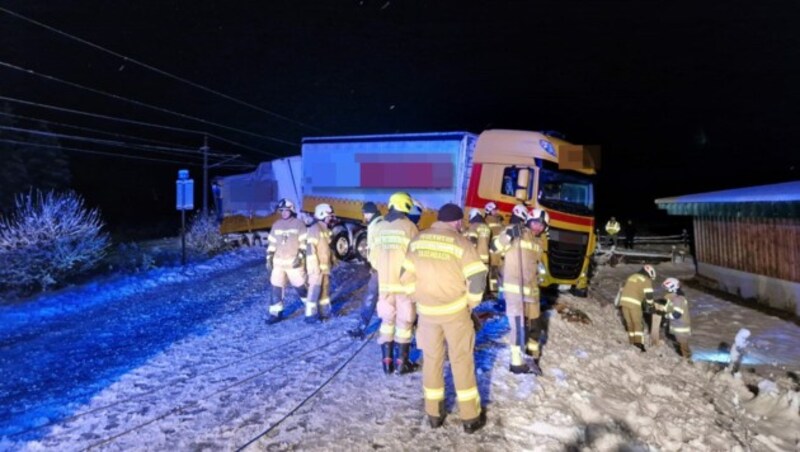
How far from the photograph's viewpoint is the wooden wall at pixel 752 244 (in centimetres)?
1410

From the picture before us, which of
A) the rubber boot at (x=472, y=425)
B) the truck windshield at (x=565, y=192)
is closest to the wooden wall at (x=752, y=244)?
the truck windshield at (x=565, y=192)

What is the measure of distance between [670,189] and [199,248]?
51116 millimetres

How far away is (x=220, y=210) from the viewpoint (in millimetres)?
22109

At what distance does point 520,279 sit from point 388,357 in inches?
68.5

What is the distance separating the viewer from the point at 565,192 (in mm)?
11852

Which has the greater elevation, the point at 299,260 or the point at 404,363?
the point at 299,260

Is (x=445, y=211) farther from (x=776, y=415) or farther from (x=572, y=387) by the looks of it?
(x=776, y=415)

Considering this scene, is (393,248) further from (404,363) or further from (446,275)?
(446,275)

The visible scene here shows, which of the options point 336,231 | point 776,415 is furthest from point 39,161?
point 776,415

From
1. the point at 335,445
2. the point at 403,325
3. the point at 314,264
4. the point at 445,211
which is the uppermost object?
the point at 445,211

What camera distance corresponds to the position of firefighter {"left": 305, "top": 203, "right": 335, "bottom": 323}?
8.31m

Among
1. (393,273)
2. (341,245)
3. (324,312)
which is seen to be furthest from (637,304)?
(341,245)

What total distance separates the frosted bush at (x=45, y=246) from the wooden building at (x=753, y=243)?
18.7m

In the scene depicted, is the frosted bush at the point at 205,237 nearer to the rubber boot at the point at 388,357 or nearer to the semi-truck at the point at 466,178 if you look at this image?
the semi-truck at the point at 466,178
